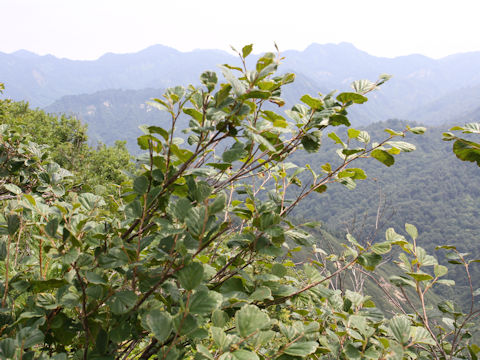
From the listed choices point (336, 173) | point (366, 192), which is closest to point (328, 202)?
point (366, 192)

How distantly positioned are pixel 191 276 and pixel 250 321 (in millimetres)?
196

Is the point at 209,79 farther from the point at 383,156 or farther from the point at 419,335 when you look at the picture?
the point at 419,335

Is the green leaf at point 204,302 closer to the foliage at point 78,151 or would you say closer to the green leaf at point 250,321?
the green leaf at point 250,321

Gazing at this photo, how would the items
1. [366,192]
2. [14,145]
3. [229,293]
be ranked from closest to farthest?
[229,293]
[14,145]
[366,192]

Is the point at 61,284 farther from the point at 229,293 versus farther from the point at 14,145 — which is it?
the point at 14,145

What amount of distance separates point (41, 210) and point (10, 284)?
29 cm

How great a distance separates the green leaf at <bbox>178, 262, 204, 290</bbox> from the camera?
0.81 meters

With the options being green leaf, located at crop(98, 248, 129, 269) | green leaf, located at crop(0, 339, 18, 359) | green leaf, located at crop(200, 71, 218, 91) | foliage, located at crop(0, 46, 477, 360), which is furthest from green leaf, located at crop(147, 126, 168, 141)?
green leaf, located at crop(0, 339, 18, 359)

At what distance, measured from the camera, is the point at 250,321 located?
0.82 meters

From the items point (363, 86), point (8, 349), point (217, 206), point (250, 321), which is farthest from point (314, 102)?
point (8, 349)

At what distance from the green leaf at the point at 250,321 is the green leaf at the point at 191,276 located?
15 cm

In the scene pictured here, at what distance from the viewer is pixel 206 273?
953 mm

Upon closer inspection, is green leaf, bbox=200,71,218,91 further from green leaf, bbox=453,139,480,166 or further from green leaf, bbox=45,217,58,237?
green leaf, bbox=453,139,480,166

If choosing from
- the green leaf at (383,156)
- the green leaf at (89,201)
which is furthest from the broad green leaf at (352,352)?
the green leaf at (89,201)
